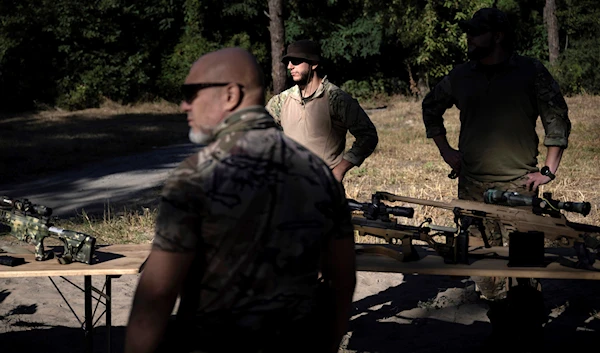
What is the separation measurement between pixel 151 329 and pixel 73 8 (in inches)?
1236

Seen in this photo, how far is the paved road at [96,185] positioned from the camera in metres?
11.6

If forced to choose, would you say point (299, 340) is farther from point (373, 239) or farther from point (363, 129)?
point (373, 239)

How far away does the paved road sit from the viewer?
38.1ft

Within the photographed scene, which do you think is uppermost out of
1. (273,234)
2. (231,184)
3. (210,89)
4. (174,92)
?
(210,89)

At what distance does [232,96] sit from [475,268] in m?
2.35

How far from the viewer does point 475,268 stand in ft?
14.7

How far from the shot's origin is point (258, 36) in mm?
36312

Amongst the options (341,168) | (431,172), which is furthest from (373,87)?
(341,168)

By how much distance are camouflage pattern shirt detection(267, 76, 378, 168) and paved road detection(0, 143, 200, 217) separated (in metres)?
5.14

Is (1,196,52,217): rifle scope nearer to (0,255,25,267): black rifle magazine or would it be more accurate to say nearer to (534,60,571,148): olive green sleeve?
(0,255,25,267): black rifle magazine

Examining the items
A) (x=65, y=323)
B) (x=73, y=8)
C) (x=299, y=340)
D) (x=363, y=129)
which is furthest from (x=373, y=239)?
(x=73, y=8)

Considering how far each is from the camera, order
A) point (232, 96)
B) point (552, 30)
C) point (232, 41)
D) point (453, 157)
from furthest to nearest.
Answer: point (232, 41) < point (552, 30) < point (453, 157) < point (232, 96)

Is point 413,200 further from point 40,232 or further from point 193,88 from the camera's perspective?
point 193,88

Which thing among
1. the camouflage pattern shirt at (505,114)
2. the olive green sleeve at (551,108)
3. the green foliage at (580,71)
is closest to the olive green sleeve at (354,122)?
the camouflage pattern shirt at (505,114)
